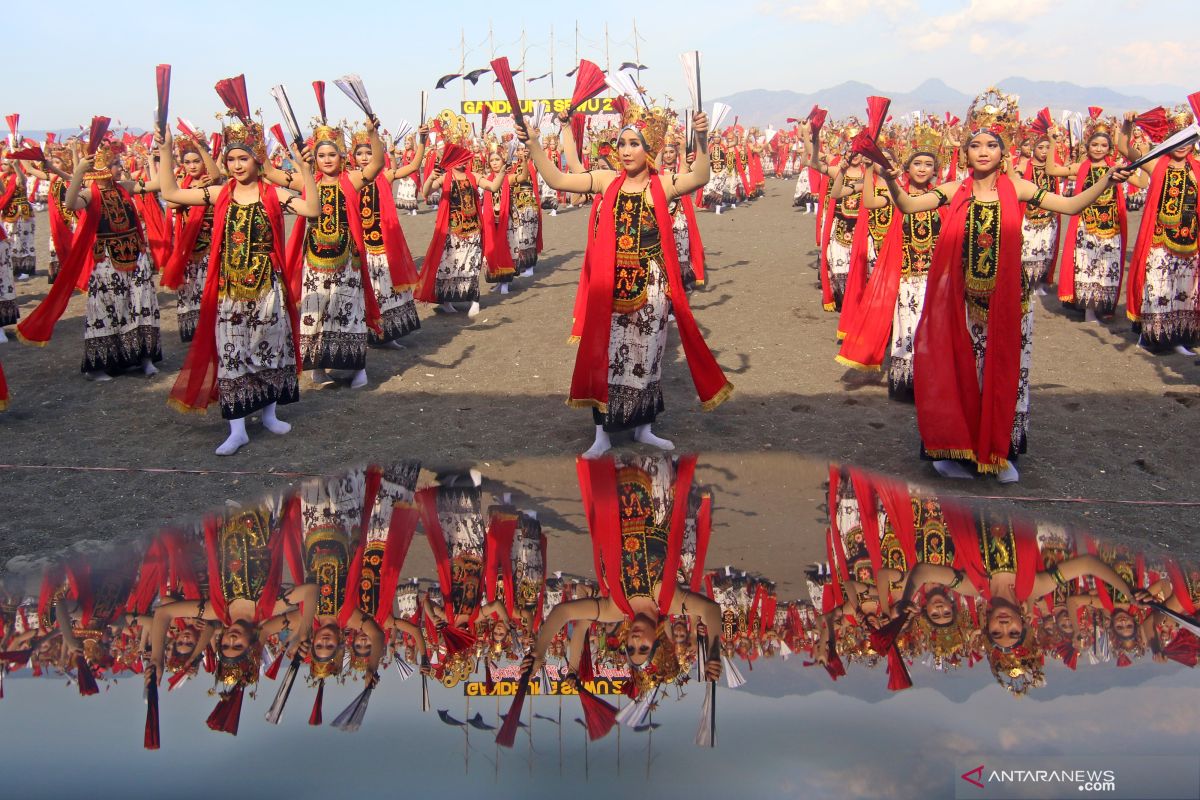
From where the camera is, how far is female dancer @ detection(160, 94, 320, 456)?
225 inches

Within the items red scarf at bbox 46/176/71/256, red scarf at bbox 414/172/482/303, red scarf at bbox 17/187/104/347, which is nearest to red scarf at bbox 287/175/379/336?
red scarf at bbox 17/187/104/347

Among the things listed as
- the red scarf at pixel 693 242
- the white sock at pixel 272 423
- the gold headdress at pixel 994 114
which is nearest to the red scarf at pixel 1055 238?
the red scarf at pixel 693 242

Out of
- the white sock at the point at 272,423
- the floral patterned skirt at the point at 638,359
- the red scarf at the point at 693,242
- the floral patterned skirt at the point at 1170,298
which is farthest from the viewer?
the red scarf at the point at 693,242

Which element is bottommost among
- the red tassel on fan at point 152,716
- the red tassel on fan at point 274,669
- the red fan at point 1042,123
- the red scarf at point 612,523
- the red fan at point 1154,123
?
the red tassel on fan at point 152,716

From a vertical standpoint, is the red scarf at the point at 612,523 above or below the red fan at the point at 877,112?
below

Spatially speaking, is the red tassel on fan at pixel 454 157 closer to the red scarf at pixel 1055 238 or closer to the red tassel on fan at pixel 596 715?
the red scarf at pixel 1055 238

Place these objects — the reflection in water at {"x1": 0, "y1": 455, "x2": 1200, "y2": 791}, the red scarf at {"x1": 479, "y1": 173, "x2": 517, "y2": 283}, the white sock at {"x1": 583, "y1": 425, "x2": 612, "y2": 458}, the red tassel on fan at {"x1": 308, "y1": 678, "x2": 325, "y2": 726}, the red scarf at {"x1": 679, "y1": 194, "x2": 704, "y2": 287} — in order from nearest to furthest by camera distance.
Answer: the red tassel on fan at {"x1": 308, "y1": 678, "x2": 325, "y2": 726}, the reflection in water at {"x1": 0, "y1": 455, "x2": 1200, "y2": 791}, the white sock at {"x1": 583, "y1": 425, "x2": 612, "y2": 458}, the red scarf at {"x1": 679, "y1": 194, "x2": 704, "y2": 287}, the red scarf at {"x1": 479, "y1": 173, "x2": 517, "y2": 283}

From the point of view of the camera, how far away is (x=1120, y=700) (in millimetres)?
2947

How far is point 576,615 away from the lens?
3.62 m

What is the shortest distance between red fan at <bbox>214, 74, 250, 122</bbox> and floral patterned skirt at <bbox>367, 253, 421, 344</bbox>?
8.63ft

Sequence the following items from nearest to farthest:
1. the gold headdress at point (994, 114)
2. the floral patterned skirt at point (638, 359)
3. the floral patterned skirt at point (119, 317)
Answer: the gold headdress at point (994, 114) < the floral patterned skirt at point (638, 359) < the floral patterned skirt at point (119, 317)

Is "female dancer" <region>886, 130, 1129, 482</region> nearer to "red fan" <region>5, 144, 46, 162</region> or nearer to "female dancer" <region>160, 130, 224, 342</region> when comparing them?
Result: "female dancer" <region>160, 130, 224, 342</region>

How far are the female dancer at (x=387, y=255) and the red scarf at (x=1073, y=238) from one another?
5732mm

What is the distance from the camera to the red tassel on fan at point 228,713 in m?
2.95
